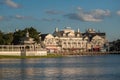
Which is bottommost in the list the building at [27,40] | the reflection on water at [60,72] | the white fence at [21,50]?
the reflection on water at [60,72]

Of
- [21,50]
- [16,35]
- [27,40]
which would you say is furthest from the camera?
[16,35]

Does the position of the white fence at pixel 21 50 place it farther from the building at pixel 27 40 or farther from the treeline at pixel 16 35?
the treeline at pixel 16 35

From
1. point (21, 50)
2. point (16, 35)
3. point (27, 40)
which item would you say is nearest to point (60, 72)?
point (21, 50)

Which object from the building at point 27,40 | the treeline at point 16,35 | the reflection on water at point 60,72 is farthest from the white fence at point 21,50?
the reflection on water at point 60,72

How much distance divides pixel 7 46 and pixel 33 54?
9.80 meters

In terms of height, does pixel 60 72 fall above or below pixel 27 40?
below

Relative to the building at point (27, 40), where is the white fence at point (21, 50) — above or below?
below

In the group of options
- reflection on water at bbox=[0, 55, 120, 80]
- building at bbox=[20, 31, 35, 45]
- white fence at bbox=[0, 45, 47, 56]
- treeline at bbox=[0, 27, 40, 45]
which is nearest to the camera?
reflection on water at bbox=[0, 55, 120, 80]

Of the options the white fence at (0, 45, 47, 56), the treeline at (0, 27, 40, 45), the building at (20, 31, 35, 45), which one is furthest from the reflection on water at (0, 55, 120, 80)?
the treeline at (0, 27, 40, 45)

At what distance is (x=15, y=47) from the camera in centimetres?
16388

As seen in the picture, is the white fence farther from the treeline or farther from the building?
the treeline

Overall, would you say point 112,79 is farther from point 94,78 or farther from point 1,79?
point 1,79

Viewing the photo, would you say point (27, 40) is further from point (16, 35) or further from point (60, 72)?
point (60, 72)

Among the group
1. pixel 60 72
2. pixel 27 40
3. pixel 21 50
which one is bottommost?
pixel 60 72
